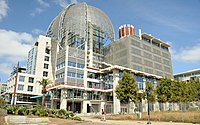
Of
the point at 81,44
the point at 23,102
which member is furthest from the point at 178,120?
the point at 23,102

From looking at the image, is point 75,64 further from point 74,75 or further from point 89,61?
point 89,61

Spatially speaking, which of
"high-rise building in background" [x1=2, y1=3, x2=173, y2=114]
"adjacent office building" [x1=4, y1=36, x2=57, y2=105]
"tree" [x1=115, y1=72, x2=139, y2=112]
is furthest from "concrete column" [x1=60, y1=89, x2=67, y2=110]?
"tree" [x1=115, y1=72, x2=139, y2=112]

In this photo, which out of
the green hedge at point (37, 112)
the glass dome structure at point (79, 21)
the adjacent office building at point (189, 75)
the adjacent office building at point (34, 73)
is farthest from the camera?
the adjacent office building at point (189, 75)

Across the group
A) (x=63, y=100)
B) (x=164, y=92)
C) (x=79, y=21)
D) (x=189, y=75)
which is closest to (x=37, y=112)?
(x=63, y=100)

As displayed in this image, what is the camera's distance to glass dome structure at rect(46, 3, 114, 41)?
72812mm

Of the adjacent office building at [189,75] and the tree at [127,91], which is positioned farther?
the adjacent office building at [189,75]

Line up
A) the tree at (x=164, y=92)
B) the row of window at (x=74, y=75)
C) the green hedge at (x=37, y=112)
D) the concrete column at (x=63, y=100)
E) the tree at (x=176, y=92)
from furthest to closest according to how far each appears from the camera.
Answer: the row of window at (x=74, y=75), the concrete column at (x=63, y=100), the tree at (x=176, y=92), the tree at (x=164, y=92), the green hedge at (x=37, y=112)

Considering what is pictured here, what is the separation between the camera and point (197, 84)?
66562 millimetres

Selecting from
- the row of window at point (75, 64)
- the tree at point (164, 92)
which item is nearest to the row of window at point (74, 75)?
the row of window at point (75, 64)

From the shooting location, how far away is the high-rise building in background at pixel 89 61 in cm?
6203

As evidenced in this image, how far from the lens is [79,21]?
73625mm

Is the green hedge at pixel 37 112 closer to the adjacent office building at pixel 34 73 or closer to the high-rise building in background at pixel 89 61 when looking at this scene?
the high-rise building in background at pixel 89 61

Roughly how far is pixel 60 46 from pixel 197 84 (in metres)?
51.2

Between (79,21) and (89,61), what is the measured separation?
52.1 feet
